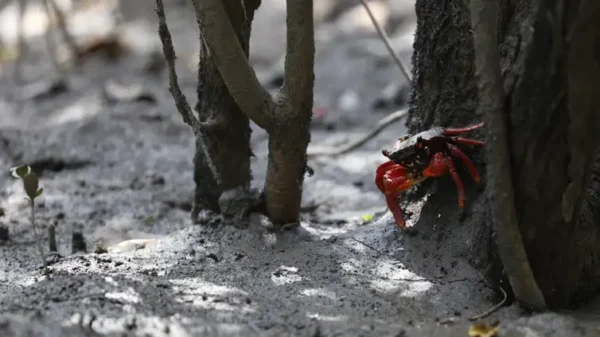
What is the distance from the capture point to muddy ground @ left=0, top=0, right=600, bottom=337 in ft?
8.12

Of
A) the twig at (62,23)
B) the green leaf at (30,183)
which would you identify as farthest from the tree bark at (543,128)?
the twig at (62,23)

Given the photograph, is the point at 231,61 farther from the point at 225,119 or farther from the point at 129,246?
the point at 129,246

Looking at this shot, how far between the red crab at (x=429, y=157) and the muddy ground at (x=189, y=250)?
0.25 m

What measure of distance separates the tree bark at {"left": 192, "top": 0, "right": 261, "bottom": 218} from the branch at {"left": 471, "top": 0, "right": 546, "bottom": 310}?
1.29 metres

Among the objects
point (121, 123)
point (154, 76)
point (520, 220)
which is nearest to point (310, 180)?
point (121, 123)

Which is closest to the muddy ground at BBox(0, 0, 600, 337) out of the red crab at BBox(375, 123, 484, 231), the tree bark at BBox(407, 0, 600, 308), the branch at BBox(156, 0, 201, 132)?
the tree bark at BBox(407, 0, 600, 308)

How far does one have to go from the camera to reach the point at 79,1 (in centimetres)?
1525

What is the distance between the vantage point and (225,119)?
3494mm

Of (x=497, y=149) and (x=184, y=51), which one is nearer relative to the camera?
(x=497, y=149)

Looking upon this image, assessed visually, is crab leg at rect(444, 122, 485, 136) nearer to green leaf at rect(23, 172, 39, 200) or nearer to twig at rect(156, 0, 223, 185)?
twig at rect(156, 0, 223, 185)

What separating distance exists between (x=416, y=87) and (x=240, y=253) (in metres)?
1.19

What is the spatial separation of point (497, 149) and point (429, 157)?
0.64 metres

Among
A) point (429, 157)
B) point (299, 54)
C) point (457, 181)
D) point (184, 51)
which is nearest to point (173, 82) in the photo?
point (299, 54)

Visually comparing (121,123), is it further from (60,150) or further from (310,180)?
(310,180)
